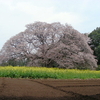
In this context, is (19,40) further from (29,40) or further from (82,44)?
(82,44)

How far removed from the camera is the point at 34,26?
67.4 feet

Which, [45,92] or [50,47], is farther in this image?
[50,47]

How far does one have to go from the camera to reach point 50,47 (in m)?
19.3

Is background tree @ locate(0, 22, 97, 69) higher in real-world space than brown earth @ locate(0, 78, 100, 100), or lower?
higher

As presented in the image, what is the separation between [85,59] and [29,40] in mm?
6923

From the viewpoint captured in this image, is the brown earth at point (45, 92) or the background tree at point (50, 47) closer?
the brown earth at point (45, 92)

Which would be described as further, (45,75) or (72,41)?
(72,41)

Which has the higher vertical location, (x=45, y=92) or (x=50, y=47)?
(x=50, y=47)

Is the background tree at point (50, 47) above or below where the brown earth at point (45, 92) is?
above

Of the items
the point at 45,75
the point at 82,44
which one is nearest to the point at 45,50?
the point at 82,44

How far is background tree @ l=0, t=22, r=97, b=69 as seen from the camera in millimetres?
18641

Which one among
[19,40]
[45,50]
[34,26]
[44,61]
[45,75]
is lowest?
[45,75]

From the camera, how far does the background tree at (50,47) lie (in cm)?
1864

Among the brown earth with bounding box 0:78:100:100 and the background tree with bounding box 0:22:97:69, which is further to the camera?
the background tree with bounding box 0:22:97:69
